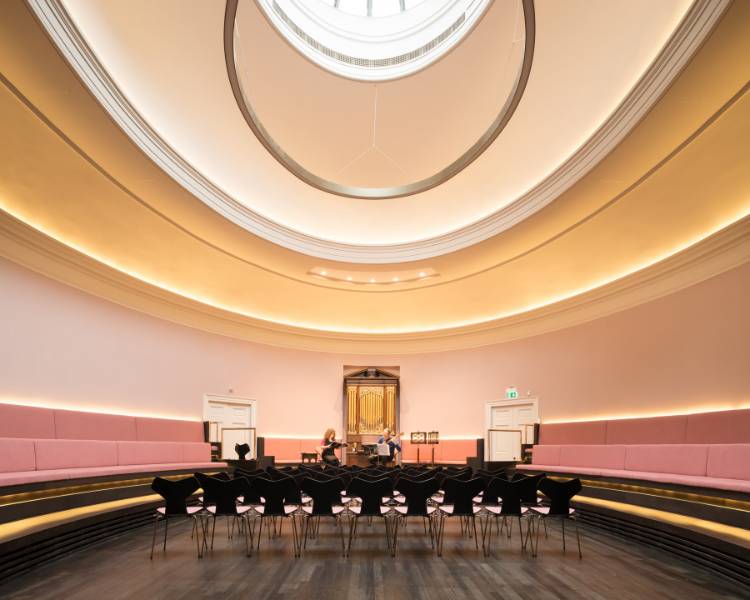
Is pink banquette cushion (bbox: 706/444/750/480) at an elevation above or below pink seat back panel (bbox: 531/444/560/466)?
above

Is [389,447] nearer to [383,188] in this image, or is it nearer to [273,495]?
[383,188]

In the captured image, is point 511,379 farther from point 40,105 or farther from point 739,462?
point 40,105

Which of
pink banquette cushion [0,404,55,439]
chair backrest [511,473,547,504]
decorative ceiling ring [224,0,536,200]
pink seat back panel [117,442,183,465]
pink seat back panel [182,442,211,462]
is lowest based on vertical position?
pink seat back panel [182,442,211,462]

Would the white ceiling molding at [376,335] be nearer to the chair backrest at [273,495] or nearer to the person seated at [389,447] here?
the person seated at [389,447]

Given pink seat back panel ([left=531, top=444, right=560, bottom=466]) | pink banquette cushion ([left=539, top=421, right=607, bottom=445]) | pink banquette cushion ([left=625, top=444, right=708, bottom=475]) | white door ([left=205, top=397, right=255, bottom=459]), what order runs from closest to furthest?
1. pink banquette cushion ([left=625, top=444, right=708, bottom=475])
2. pink banquette cushion ([left=539, top=421, right=607, bottom=445])
3. pink seat back panel ([left=531, top=444, right=560, bottom=466])
4. white door ([left=205, top=397, right=255, bottom=459])

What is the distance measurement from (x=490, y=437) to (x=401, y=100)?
9596mm

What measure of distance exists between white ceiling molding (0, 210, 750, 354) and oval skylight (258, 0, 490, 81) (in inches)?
208

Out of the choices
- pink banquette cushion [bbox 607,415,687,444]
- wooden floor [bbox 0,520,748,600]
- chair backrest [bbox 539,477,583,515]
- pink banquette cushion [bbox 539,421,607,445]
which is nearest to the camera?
wooden floor [bbox 0,520,748,600]

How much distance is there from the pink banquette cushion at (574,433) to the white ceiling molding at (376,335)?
2441mm

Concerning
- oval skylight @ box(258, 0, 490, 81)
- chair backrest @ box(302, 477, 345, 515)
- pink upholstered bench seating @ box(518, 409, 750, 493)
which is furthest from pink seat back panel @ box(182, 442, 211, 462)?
oval skylight @ box(258, 0, 490, 81)

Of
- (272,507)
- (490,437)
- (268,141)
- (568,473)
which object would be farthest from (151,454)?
(490,437)

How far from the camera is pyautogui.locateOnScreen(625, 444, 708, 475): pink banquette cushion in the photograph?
6922 mm

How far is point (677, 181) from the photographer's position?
24.2 feet

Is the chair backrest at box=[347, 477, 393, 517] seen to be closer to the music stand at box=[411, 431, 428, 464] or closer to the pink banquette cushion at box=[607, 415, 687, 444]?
the pink banquette cushion at box=[607, 415, 687, 444]
